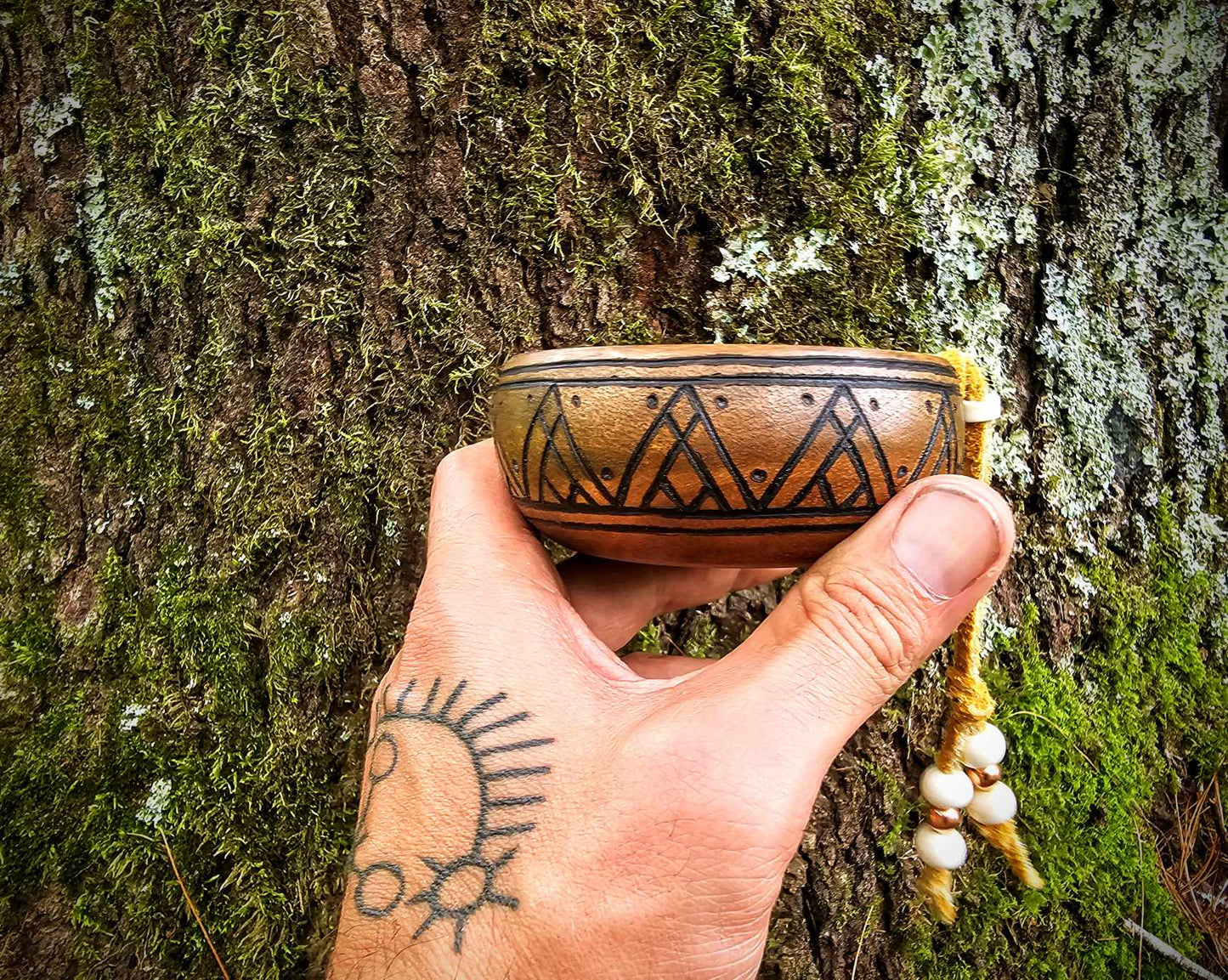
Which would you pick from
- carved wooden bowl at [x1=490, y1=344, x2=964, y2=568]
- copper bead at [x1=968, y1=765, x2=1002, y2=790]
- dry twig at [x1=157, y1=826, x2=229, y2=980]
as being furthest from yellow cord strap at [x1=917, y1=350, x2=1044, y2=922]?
dry twig at [x1=157, y1=826, x2=229, y2=980]

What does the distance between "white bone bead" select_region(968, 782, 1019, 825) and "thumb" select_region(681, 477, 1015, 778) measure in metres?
0.52

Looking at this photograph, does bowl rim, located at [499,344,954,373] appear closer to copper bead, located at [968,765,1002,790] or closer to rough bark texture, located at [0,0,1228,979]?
rough bark texture, located at [0,0,1228,979]

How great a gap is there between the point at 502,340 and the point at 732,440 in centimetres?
68

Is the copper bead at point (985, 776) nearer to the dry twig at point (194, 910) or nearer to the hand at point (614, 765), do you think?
the hand at point (614, 765)

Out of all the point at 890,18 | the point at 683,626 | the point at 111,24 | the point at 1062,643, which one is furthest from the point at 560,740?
the point at 111,24

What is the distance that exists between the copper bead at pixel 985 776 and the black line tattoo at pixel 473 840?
778 mm

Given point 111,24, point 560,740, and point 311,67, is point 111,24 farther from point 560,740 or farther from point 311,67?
point 560,740

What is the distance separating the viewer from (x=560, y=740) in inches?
41.0

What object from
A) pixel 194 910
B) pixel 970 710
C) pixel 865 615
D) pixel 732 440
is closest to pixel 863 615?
pixel 865 615

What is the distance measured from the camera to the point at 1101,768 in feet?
5.04

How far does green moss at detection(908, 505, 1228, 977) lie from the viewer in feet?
4.91

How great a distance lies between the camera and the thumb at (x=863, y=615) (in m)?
0.95

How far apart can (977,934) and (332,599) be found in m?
1.31

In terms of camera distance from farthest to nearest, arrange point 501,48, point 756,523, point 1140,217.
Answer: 1. point 1140,217
2. point 501,48
3. point 756,523
